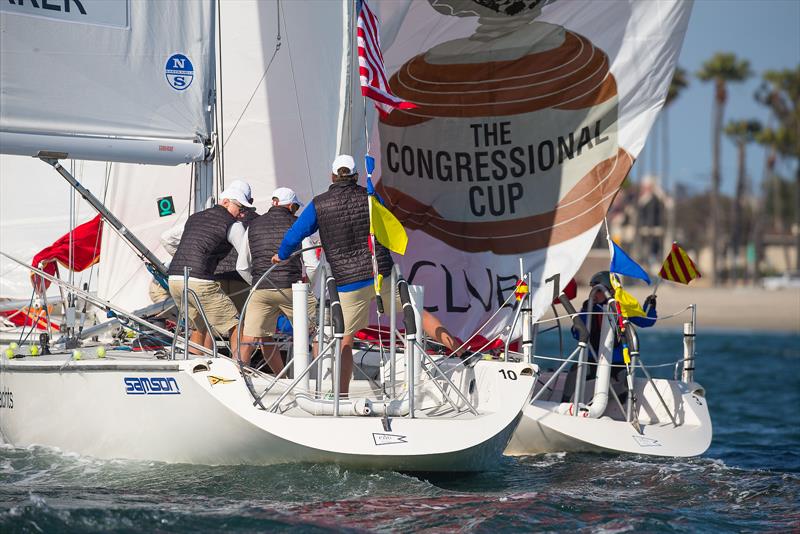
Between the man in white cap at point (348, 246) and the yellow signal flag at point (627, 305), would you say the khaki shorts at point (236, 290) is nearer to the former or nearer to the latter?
the man in white cap at point (348, 246)

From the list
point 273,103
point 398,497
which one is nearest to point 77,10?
point 273,103

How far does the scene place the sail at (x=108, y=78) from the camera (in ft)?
26.8

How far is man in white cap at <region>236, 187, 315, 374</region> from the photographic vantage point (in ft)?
26.7

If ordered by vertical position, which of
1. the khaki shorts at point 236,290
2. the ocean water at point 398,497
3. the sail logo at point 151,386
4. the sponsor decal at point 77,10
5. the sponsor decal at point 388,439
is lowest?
the ocean water at point 398,497

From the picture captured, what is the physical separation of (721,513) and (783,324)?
29872mm

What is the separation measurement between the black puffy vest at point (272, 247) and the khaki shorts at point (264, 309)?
7 centimetres

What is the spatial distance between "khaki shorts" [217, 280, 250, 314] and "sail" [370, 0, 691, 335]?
5.72 feet

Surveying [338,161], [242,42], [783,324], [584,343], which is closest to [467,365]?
[584,343]

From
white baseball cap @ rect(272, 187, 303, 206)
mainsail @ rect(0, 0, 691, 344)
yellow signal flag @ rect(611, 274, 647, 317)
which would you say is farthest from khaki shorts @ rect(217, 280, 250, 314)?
yellow signal flag @ rect(611, 274, 647, 317)

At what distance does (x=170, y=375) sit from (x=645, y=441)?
383cm

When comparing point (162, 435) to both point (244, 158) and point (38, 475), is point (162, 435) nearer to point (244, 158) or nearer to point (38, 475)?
point (38, 475)

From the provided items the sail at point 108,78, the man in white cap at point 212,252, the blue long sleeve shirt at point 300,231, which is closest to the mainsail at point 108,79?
the sail at point 108,78

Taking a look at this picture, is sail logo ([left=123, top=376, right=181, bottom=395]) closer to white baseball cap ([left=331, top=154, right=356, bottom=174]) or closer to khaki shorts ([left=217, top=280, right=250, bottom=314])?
khaki shorts ([left=217, top=280, right=250, bottom=314])

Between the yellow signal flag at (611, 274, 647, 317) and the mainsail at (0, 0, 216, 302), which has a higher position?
the mainsail at (0, 0, 216, 302)
